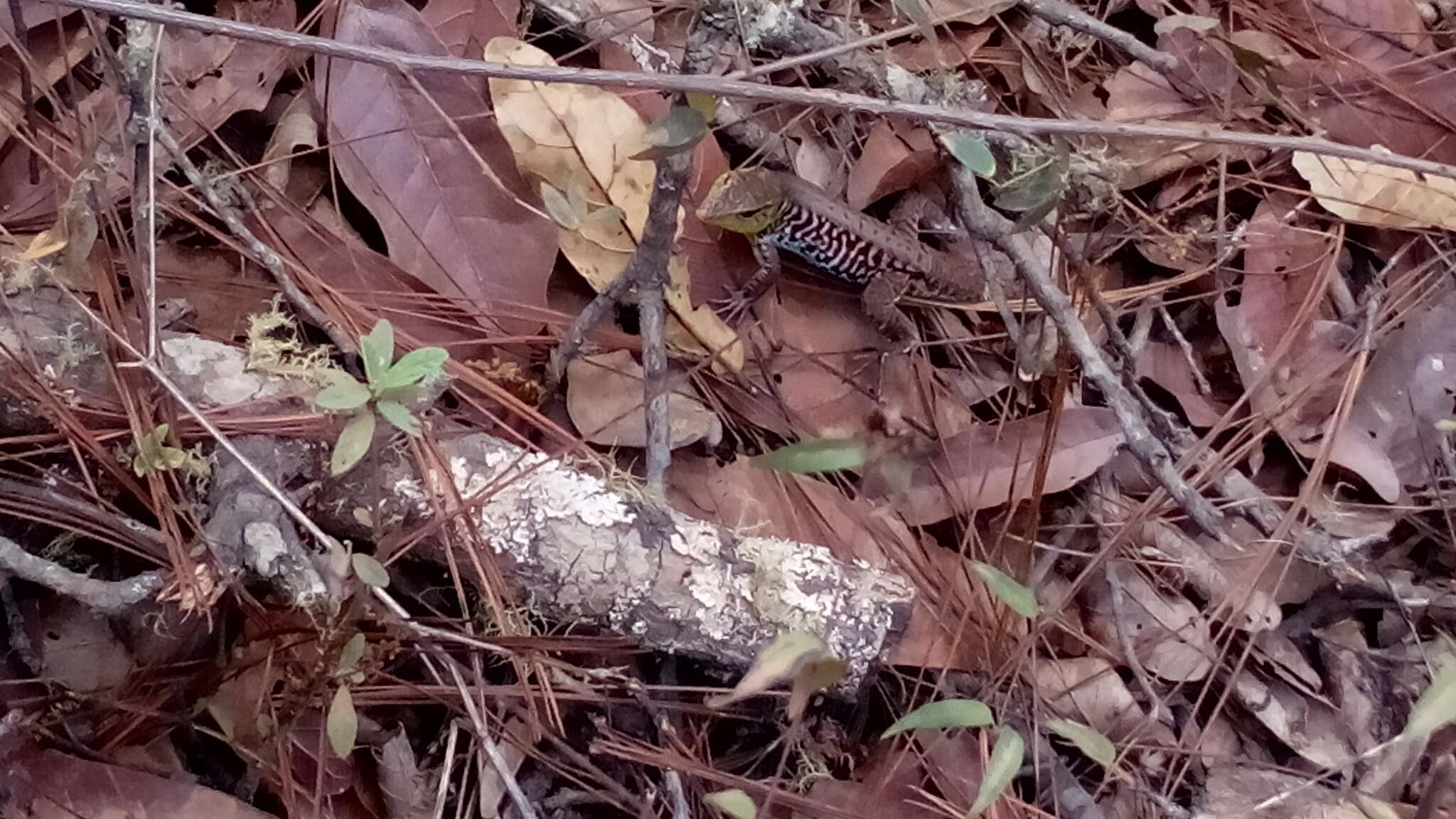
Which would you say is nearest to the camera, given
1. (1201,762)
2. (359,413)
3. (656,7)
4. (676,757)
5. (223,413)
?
(359,413)

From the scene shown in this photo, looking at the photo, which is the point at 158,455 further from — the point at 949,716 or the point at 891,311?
the point at 891,311

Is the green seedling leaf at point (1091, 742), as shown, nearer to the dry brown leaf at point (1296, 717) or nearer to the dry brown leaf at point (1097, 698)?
the dry brown leaf at point (1097, 698)

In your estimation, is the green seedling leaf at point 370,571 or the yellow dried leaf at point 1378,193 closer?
the green seedling leaf at point 370,571

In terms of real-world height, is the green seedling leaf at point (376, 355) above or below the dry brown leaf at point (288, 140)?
below

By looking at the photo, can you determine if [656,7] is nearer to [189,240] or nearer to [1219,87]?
[189,240]

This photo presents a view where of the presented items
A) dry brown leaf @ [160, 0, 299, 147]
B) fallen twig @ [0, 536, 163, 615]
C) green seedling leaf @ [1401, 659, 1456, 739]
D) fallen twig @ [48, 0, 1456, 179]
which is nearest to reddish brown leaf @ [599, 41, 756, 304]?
dry brown leaf @ [160, 0, 299, 147]

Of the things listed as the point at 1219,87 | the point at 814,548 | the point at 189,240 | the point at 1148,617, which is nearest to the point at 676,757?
the point at 814,548

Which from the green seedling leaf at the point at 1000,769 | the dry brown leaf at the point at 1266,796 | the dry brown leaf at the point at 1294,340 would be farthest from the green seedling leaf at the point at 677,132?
the dry brown leaf at the point at 1266,796
